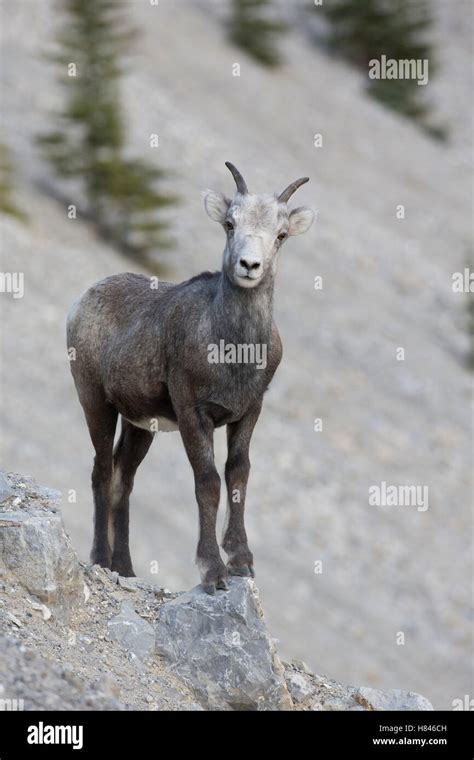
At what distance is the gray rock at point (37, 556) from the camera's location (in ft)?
33.4

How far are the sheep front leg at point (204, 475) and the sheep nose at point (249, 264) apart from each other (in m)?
1.30

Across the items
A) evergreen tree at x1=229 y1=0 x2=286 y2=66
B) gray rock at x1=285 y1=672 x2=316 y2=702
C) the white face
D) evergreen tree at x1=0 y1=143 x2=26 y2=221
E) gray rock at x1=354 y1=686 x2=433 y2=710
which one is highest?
evergreen tree at x1=229 y1=0 x2=286 y2=66

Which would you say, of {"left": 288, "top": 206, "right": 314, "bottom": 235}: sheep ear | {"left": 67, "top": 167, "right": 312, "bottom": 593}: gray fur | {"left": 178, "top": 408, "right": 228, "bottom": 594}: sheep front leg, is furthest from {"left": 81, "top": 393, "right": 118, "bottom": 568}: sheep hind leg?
{"left": 288, "top": 206, "right": 314, "bottom": 235}: sheep ear

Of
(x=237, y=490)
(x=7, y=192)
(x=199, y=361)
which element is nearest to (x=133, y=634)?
(x=237, y=490)

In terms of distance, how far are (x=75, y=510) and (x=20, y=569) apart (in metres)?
16.6

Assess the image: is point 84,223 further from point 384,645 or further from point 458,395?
point 384,645

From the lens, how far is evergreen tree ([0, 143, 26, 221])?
4003cm

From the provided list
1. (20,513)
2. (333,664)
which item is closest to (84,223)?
(333,664)

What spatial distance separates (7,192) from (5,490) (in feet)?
101

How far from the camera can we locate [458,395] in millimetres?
42594

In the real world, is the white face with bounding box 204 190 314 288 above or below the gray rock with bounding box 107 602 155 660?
above

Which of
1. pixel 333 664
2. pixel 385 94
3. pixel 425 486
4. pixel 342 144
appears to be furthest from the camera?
pixel 385 94

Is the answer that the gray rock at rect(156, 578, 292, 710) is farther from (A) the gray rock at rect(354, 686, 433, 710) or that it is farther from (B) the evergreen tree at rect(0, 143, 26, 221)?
(B) the evergreen tree at rect(0, 143, 26, 221)

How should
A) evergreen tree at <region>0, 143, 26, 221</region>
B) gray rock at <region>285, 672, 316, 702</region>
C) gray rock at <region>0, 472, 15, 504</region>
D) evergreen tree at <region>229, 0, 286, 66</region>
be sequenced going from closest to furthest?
gray rock at <region>0, 472, 15, 504</region>
gray rock at <region>285, 672, 316, 702</region>
evergreen tree at <region>0, 143, 26, 221</region>
evergreen tree at <region>229, 0, 286, 66</region>
